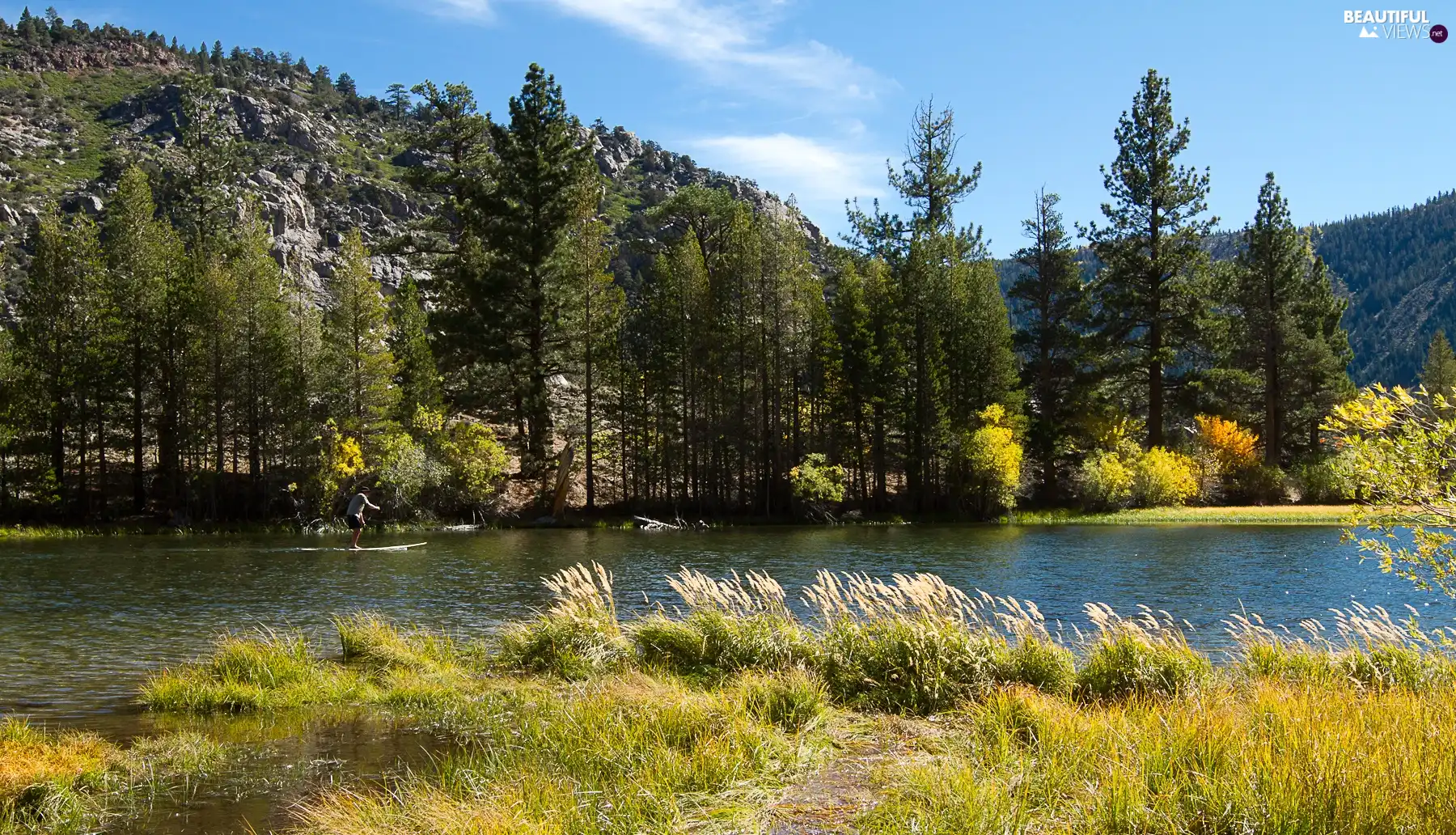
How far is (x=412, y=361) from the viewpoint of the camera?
156 ft

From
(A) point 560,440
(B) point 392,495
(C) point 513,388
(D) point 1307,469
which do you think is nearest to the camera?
(B) point 392,495

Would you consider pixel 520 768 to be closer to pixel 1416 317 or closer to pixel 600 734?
pixel 600 734

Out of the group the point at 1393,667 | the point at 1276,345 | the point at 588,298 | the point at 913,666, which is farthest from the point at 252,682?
the point at 1276,345

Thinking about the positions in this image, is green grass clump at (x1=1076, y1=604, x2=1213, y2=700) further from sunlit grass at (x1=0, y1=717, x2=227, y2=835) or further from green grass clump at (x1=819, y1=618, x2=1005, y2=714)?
sunlit grass at (x1=0, y1=717, x2=227, y2=835)

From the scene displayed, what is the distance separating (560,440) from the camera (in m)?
57.2

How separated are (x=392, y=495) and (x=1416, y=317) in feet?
701

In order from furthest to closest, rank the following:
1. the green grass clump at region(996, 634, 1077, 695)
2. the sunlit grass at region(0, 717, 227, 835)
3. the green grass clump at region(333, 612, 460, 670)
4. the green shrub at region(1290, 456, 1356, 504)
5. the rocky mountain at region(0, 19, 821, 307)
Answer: the rocky mountain at region(0, 19, 821, 307), the green shrub at region(1290, 456, 1356, 504), the green grass clump at region(333, 612, 460, 670), the green grass clump at region(996, 634, 1077, 695), the sunlit grass at region(0, 717, 227, 835)

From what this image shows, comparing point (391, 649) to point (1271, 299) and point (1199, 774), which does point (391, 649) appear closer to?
point (1199, 774)

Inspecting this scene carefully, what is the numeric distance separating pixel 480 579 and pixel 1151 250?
153ft

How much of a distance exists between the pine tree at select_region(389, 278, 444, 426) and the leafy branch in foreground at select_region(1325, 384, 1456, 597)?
141 ft

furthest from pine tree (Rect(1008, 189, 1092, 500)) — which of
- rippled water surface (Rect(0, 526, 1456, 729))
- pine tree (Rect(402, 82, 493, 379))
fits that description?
pine tree (Rect(402, 82, 493, 379))

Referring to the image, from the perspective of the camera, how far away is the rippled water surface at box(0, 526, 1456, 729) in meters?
14.9

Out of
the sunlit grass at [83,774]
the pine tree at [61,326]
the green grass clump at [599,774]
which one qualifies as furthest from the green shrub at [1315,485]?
the pine tree at [61,326]

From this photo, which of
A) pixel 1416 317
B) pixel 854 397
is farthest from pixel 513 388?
pixel 1416 317
